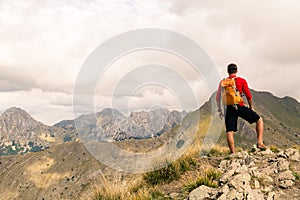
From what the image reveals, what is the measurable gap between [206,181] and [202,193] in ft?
2.63

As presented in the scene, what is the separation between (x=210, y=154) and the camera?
1218cm

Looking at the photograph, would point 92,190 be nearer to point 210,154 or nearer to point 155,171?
point 155,171

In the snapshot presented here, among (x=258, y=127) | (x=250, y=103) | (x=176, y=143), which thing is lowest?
(x=176, y=143)

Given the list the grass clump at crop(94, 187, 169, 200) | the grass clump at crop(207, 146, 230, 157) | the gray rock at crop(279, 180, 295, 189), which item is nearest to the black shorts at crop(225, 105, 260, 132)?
the grass clump at crop(207, 146, 230, 157)

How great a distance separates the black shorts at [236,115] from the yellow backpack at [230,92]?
295mm

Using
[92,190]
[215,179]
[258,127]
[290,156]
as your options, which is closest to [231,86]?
[258,127]

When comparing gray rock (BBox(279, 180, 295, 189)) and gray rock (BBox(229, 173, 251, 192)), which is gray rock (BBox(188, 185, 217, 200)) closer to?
gray rock (BBox(229, 173, 251, 192))

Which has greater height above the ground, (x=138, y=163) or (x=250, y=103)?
(x=250, y=103)

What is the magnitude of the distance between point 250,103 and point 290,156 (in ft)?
7.66

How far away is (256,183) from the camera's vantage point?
667cm

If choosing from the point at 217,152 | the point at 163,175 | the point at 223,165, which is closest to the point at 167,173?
the point at 163,175

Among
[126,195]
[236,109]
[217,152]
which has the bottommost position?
[126,195]

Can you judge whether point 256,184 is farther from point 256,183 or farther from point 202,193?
point 202,193

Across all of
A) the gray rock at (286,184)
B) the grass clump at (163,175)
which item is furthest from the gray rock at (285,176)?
the grass clump at (163,175)
